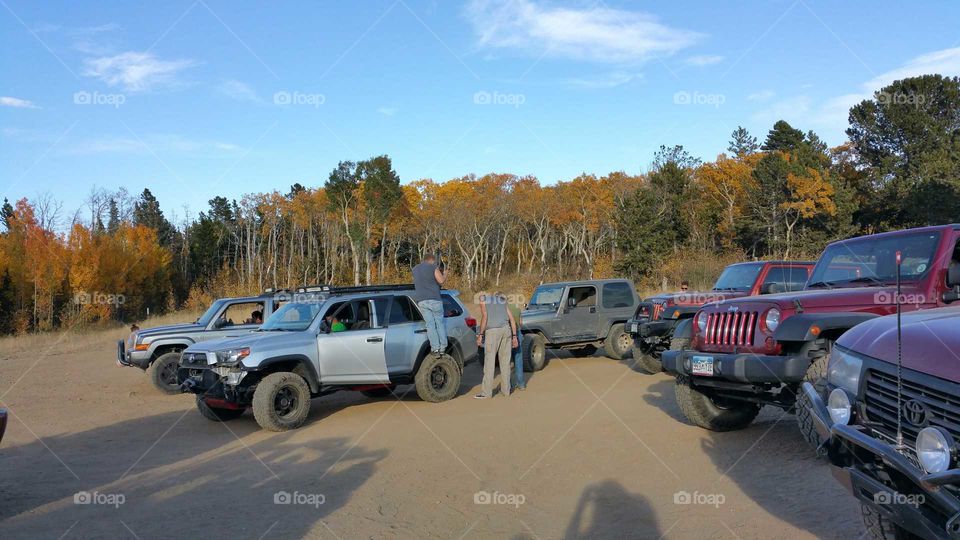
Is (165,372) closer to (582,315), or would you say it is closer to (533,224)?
(582,315)

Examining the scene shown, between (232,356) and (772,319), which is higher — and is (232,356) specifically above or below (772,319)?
below

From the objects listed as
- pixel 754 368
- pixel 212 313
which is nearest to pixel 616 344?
pixel 212 313

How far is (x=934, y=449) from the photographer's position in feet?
10.0

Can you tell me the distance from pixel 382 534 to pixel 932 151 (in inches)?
2076

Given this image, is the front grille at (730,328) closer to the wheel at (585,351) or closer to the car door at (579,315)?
the car door at (579,315)

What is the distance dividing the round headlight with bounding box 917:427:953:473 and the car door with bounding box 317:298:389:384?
861 cm

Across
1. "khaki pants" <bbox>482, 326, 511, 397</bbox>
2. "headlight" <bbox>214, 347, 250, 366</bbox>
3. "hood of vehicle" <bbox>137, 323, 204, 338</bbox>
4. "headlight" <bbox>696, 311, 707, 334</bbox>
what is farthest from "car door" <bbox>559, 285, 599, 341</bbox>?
"headlight" <bbox>696, 311, 707, 334</bbox>

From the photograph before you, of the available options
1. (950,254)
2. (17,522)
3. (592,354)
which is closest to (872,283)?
(950,254)

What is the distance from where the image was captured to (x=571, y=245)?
232 ft

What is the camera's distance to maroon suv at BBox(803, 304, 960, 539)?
303 cm

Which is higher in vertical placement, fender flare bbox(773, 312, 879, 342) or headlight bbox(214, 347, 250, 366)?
fender flare bbox(773, 312, 879, 342)

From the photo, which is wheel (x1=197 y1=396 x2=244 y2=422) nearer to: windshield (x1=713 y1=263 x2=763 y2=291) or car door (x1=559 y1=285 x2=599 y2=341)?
car door (x1=559 y1=285 x2=599 y2=341)

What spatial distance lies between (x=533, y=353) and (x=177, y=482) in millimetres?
9775

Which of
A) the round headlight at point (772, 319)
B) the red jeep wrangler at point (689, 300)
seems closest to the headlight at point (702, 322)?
the round headlight at point (772, 319)
